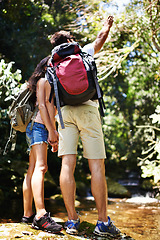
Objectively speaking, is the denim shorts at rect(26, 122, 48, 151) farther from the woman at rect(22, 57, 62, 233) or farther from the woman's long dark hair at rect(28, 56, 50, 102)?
the woman's long dark hair at rect(28, 56, 50, 102)

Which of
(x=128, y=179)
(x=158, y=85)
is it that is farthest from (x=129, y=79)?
(x=128, y=179)

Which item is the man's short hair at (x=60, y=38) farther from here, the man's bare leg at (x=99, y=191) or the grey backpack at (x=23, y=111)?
the man's bare leg at (x=99, y=191)

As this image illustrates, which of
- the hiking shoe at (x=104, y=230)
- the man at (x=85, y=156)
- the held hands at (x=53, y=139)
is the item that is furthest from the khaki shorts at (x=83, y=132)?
the hiking shoe at (x=104, y=230)

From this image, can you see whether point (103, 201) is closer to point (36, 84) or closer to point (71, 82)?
point (71, 82)

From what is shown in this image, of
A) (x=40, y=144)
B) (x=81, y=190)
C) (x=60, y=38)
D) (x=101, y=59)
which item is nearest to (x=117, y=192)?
(x=81, y=190)

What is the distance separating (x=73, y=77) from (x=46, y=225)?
1432 mm

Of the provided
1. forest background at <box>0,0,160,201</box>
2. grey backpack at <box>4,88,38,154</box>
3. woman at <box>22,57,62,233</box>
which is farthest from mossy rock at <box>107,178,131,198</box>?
grey backpack at <box>4,88,38,154</box>

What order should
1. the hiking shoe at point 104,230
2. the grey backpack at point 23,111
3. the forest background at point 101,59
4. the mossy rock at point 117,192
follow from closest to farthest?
the hiking shoe at point 104,230 < the grey backpack at point 23,111 < the forest background at point 101,59 < the mossy rock at point 117,192

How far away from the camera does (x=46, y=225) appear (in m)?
2.52

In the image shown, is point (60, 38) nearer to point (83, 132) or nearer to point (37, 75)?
point (37, 75)

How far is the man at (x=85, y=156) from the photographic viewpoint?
2504mm

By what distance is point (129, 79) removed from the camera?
1408 centimetres

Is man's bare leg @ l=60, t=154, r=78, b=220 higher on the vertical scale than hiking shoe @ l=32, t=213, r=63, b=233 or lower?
higher

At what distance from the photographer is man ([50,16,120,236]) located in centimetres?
250
